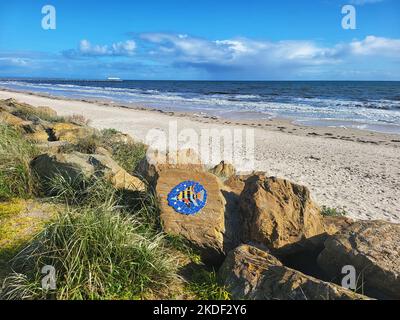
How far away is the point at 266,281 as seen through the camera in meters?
3.56

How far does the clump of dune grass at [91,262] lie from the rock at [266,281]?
1.97ft

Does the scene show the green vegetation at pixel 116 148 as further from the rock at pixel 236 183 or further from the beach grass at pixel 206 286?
the beach grass at pixel 206 286

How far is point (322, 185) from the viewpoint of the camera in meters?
8.91

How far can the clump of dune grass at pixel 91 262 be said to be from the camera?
3291 millimetres

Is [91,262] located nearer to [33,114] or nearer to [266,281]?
[266,281]

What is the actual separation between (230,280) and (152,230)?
1.16 m

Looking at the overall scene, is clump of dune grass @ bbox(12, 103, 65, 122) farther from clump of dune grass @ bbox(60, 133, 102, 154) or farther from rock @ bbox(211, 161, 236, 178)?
rock @ bbox(211, 161, 236, 178)

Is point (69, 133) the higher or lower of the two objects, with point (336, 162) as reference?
higher

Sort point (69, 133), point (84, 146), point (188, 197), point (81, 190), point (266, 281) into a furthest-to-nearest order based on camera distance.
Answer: point (69, 133), point (84, 146), point (81, 190), point (188, 197), point (266, 281)

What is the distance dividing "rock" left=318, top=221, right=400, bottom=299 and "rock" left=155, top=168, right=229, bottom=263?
1.15m

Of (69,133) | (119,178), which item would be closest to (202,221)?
(119,178)

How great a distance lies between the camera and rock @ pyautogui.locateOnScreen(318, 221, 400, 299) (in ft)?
11.7

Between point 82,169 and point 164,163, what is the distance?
1168mm

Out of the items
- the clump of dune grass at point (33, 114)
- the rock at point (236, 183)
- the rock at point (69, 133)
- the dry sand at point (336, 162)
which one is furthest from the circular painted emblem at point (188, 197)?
the clump of dune grass at point (33, 114)
